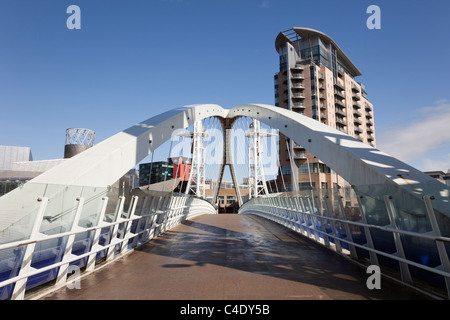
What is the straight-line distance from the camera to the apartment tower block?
5731cm

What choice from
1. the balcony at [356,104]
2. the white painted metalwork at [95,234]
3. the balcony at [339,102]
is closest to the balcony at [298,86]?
the balcony at [339,102]

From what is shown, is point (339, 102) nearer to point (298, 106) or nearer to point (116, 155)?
point (298, 106)

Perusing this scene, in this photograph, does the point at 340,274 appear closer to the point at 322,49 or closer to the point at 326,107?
the point at 326,107

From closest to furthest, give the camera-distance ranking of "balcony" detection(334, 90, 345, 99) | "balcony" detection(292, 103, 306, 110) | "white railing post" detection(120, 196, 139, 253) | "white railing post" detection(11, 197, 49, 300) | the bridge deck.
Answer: "white railing post" detection(11, 197, 49, 300)
the bridge deck
"white railing post" detection(120, 196, 139, 253)
"balcony" detection(292, 103, 306, 110)
"balcony" detection(334, 90, 345, 99)

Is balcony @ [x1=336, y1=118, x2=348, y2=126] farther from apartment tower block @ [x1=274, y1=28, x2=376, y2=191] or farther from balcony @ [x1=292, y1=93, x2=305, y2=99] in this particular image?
balcony @ [x1=292, y1=93, x2=305, y2=99]

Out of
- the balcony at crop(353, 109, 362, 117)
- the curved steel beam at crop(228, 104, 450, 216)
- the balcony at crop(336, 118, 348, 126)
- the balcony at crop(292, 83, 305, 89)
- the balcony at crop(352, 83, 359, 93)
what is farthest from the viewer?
the balcony at crop(353, 109, 362, 117)

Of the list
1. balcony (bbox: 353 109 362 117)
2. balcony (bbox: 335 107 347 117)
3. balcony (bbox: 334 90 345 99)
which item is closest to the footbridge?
balcony (bbox: 335 107 347 117)

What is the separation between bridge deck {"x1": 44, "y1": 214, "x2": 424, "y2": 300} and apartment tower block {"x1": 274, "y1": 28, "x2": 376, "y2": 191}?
47960mm

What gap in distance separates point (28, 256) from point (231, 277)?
3.09 meters

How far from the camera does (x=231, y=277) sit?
5262 mm

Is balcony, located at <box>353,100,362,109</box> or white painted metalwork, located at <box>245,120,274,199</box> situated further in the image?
balcony, located at <box>353,100,362,109</box>

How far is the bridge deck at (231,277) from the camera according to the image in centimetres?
431
